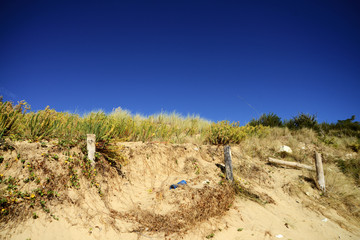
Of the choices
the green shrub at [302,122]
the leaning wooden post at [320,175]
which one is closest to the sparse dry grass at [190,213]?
the leaning wooden post at [320,175]

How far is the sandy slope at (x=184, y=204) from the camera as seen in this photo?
367 cm

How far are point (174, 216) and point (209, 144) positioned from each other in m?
4.17

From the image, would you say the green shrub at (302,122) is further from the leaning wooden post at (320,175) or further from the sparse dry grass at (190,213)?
the sparse dry grass at (190,213)

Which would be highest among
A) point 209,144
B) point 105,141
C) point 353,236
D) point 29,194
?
point 209,144

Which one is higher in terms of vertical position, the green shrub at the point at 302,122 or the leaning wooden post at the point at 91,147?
the green shrub at the point at 302,122

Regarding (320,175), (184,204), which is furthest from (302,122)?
(184,204)

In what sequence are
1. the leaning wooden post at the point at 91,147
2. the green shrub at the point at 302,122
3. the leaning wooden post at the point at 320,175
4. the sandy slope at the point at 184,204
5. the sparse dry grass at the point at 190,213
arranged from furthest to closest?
the green shrub at the point at 302,122 < the leaning wooden post at the point at 320,175 < the leaning wooden post at the point at 91,147 < the sparse dry grass at the point at 190,213 < the sandy slope at the point at 184,204

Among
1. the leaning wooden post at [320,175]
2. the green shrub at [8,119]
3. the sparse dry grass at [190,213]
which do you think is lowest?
the sparse dry grass at [190,213]

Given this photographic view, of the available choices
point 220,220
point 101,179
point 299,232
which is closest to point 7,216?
point 101,179

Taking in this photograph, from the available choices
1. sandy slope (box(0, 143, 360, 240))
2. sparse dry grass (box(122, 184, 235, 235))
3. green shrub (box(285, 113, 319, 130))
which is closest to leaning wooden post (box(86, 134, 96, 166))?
sandy slope (box(0, 143, 360, 240))

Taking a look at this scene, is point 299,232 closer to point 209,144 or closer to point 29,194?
point 209,144

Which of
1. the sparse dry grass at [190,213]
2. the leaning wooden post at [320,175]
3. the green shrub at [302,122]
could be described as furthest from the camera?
the green shrub at [302,122]

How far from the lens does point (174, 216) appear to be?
4.32 metres

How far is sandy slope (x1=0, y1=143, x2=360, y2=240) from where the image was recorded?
12.0ft
